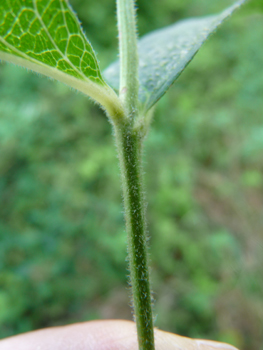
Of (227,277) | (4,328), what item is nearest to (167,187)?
(227,277)

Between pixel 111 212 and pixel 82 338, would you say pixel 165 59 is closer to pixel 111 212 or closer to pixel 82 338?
pixel 82 338

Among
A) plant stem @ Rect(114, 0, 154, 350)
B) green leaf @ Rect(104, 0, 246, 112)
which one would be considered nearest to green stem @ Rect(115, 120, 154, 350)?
plant stem @ Rect(114, 0, 154, 350)

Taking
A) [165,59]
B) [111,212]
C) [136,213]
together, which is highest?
[165,59]

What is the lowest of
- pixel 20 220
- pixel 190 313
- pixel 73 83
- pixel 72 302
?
pixel 190 313

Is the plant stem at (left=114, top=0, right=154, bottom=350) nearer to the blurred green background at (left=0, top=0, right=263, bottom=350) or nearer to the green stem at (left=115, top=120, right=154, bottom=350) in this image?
the green stem at (left=115, top=120, right=154, bottom=350)

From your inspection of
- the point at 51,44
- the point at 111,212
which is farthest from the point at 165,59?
the point at 111,212

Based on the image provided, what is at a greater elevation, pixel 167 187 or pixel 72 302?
pixel 167 187

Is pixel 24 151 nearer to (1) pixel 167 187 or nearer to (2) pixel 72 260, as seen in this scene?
(2) pixel 72 260
